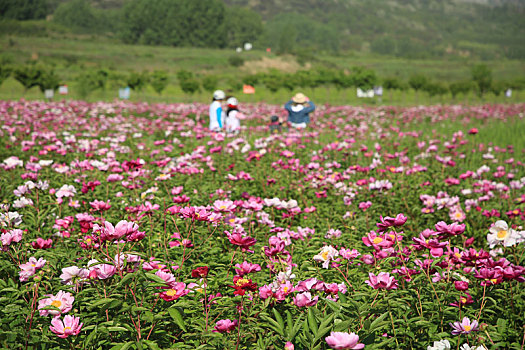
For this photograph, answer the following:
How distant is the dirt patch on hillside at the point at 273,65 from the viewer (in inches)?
2921

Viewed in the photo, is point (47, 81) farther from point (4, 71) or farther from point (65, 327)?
point (65, 327)

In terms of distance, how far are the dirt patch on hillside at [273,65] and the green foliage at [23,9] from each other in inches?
4148

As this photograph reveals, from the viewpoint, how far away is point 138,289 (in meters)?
1.96

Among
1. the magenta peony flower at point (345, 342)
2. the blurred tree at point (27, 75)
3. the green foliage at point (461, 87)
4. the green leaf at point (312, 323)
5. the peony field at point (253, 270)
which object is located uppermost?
the blurred tree at point (27, 75)

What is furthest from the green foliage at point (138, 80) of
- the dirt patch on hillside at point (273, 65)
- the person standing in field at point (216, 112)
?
the dirt patch on hillside at point (273, 65)

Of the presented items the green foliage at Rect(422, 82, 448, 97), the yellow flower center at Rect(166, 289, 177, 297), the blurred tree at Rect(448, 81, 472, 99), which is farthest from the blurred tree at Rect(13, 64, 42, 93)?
the blurred tree at Rect(448, 81, 472, 99)

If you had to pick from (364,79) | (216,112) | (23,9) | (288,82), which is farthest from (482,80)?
(23,9)

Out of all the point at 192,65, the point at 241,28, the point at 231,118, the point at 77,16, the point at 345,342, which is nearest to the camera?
the point at 345,342

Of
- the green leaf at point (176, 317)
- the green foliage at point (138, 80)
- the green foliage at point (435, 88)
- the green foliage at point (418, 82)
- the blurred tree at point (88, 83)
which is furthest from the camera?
the green foliage at point (435, 88)

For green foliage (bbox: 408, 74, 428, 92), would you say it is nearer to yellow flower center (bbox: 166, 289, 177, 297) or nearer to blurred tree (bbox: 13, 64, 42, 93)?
blurred tree (bbox: 13, 64, 42, 93)

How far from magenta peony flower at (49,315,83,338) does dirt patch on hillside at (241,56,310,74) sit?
72.7 m

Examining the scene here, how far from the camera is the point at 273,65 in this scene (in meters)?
80.2

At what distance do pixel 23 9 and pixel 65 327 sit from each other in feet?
557

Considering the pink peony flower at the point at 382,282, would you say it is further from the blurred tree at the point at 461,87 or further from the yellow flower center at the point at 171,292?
the blurred tree at the point at 461,87
